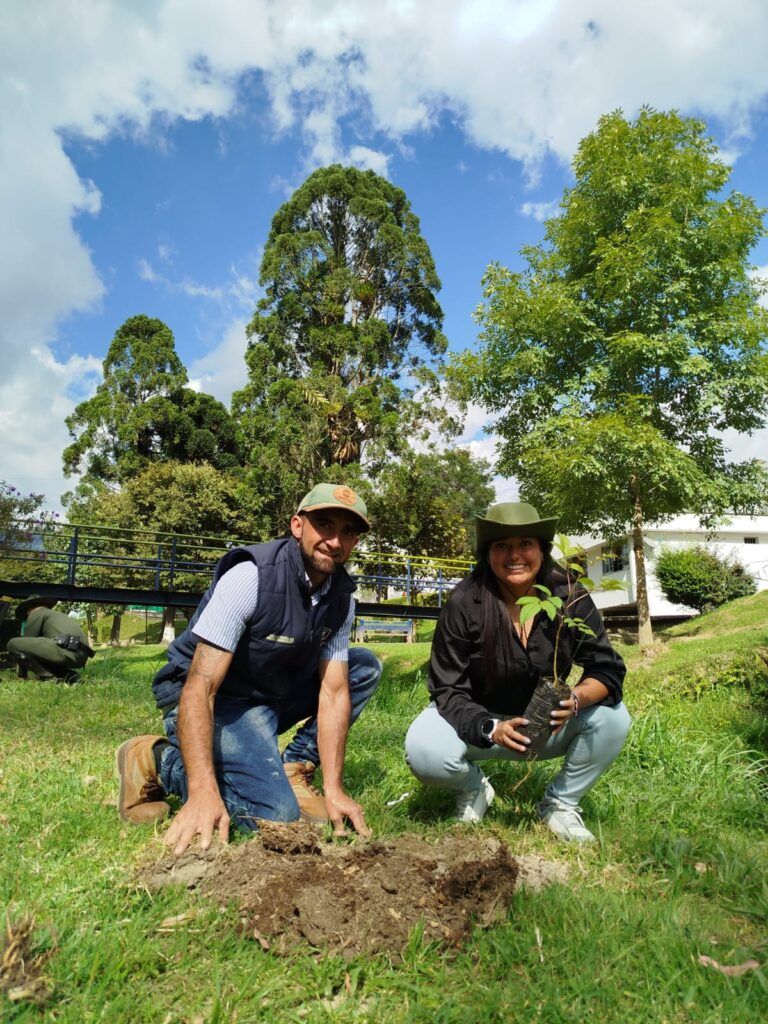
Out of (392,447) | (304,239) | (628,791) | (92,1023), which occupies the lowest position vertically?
(628,791)

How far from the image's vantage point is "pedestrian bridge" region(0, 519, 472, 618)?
11.5 m

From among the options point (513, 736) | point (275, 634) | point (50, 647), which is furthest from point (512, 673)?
point (50, 647)

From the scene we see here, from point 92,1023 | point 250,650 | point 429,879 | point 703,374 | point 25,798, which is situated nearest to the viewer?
point 92,1023

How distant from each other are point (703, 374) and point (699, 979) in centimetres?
1086

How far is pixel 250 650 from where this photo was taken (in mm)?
2734

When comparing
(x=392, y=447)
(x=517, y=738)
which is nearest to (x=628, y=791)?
(x=517, y=738)

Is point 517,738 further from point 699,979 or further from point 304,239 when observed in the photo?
point 304,239

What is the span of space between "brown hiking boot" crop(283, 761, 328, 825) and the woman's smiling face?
4.07 ft

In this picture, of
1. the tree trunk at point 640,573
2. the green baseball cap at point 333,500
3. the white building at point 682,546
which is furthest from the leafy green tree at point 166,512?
the green baseball cap at point 333,500

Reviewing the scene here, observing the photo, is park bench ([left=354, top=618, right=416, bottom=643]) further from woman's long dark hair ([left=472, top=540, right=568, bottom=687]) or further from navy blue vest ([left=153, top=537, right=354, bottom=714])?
woman's long dark hair ([left=472, top=540, right=568, bottom=687])

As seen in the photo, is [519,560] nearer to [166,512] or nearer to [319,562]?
[319,562]

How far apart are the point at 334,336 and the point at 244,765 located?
A: 20.6 meters

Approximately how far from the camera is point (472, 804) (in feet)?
9.44

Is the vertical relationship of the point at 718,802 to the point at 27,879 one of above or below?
below
